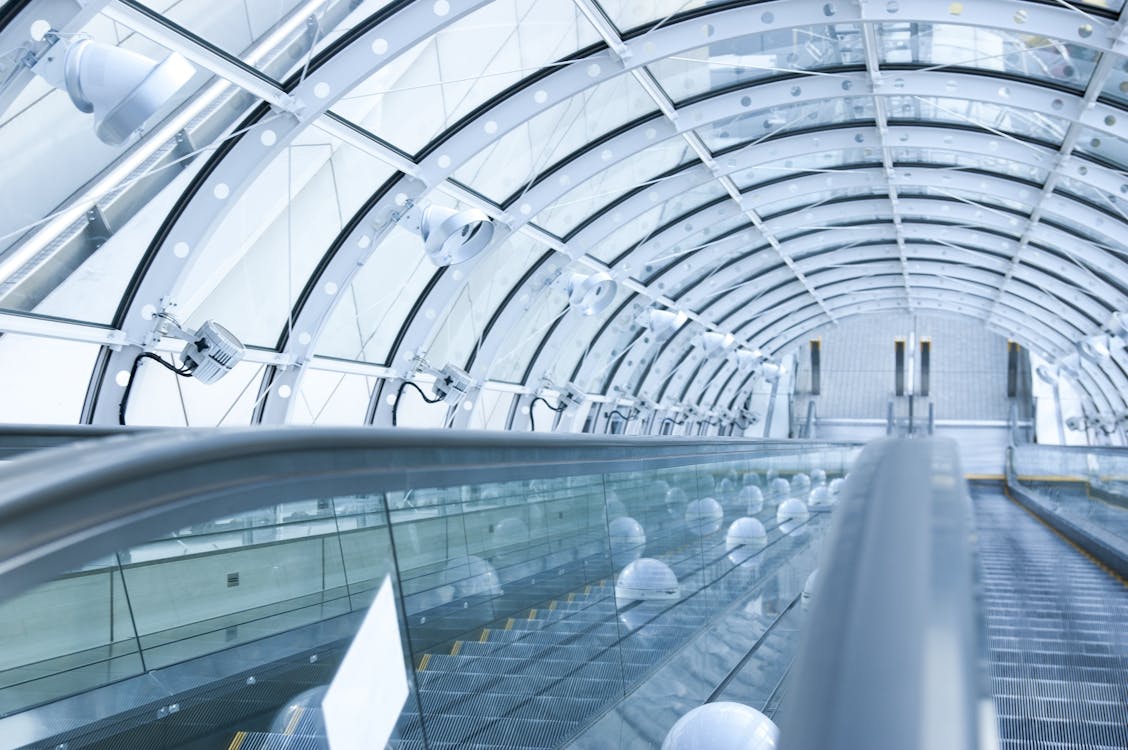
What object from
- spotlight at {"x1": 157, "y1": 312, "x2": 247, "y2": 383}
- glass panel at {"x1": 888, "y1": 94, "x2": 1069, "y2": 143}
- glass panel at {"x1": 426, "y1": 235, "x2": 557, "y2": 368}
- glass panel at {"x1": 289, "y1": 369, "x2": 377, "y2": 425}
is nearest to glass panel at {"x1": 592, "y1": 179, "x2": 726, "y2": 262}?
glass panel at {"x1": 426, "y1": 235, "x2": 557, "y2": 368}

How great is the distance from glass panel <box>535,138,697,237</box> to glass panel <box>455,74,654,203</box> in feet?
6.66

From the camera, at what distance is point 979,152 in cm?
2322

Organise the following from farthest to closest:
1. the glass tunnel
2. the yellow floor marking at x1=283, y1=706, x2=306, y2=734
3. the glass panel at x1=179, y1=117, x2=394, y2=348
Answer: the glass panel at x1=179, y1=117, x2=394, y2=348 < the yellow floor marking at x1=283, y1=706, x2=306, y2=734 < the glass tunnel

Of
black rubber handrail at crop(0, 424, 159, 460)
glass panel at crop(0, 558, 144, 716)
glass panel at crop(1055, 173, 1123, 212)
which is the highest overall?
glass panel at crop(1055, 173, 1123, 212)

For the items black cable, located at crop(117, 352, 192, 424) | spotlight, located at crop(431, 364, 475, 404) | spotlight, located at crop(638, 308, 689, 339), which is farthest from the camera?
spotlight, located at crop(638, 308, 689, 339)

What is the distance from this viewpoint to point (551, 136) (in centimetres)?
2100

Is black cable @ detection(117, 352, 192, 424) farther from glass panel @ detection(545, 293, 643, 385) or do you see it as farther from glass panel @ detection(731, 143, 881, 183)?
glass panel @ detection(545, 293, 643, 385)

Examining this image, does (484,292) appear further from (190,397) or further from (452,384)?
(190,397)

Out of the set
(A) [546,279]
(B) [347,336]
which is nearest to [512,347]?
(A) [546,279]

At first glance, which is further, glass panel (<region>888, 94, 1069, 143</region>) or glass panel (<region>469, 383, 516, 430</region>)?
glass panel (<region>469, 383, 516, 430</region>)

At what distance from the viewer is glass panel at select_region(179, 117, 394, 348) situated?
1784cm

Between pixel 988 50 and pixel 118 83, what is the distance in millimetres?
15798

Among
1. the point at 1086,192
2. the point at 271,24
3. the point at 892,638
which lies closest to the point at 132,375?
the point at 271,24

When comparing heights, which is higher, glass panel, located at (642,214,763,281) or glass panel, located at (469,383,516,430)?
glass panel, located at (642,214,763,281)
